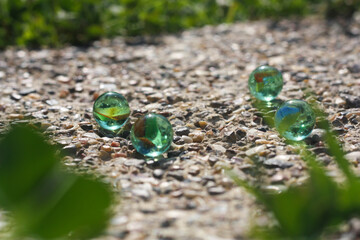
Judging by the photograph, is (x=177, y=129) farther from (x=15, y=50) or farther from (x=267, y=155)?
(x=15, y=50)

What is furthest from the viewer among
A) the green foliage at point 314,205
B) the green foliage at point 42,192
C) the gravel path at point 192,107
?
the gravel path at point 192,107

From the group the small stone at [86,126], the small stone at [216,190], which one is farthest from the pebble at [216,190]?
the small stone at [86,126]

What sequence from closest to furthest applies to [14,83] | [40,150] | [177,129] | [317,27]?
[40,150] < [177,129] < [14,83] < [317,27]

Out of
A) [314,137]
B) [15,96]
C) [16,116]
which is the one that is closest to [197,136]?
[314,137]

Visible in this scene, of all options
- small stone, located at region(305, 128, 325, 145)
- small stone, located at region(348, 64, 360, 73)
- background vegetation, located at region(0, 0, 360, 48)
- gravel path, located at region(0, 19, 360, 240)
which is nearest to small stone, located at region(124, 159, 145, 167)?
gravel path, located at region(0, 19, 360, 240)

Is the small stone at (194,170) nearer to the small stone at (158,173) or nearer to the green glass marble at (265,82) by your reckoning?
the small stone at (158,173)

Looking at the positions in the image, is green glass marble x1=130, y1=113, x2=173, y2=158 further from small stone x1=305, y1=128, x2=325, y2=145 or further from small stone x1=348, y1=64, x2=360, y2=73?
small stone x1=348, y1=64, x2=360, y2=73

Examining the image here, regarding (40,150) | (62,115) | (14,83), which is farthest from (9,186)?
(14,83)
